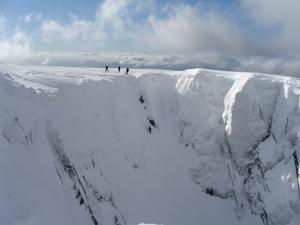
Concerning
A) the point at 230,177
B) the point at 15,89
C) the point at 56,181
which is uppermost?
the point at 15,89

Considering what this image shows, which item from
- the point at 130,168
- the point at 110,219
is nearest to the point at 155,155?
the point at 130,168

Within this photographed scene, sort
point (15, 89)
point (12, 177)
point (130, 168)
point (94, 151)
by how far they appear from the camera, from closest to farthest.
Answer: point (12, 177)
point (15, 89)
point (94, 151)
point (130, 168)

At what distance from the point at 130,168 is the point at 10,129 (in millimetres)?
17516

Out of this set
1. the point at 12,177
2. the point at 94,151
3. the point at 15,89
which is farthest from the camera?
the point at 94,151

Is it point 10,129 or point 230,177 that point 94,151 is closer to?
point 10,129

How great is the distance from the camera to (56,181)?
4034 centimetres

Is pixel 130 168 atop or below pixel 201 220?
atop

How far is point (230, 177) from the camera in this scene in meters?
57.9

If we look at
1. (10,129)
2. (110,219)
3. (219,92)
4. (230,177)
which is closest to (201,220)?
(230,177)

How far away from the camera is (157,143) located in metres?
58.1

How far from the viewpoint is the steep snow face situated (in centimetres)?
4278

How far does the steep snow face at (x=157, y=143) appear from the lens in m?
42.8

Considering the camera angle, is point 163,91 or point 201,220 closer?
point 201,220

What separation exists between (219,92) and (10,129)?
3157 centimetres
